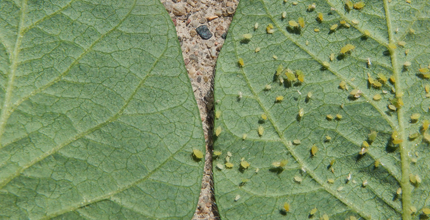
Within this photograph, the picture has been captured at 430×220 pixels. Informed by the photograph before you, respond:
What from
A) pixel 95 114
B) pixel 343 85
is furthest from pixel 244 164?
pixel 95 114

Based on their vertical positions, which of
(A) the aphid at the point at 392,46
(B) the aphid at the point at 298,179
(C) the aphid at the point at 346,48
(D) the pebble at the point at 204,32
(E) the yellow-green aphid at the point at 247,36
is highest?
(E) the yellow-green aphid at the point at 247,36

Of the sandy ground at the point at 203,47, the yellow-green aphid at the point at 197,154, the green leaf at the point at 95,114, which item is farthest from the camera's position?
the sandy ground at the point at 203,47

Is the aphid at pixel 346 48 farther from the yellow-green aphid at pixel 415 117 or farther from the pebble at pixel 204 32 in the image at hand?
the pebble at pixel 204 32

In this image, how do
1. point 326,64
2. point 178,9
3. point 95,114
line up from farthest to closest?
1. point 178,9
2. point 326,64
3. point 95,114

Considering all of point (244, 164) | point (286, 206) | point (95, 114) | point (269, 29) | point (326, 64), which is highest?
point (269, 29)

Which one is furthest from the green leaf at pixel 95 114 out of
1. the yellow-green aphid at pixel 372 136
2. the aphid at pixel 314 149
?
the yellow-green aphid at pixel 372 136

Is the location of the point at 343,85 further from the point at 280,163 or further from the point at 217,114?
the point at 217,114
